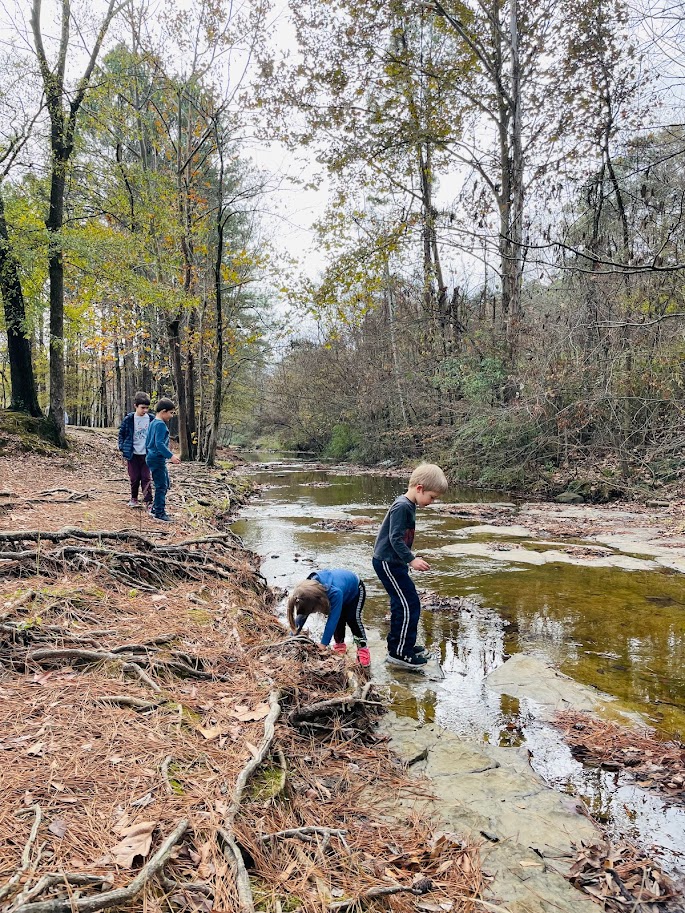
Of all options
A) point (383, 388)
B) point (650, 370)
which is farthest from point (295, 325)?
point (650, 370)

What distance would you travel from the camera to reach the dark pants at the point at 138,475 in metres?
8.47

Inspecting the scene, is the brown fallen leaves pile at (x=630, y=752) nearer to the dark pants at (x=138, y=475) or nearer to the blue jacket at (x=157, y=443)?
the blue jacket at (x=157, y=443)

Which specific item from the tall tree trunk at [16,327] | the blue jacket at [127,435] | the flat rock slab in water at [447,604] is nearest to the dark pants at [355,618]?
the flat rock slab in water at [447,604]

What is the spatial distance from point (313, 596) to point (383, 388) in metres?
21.2

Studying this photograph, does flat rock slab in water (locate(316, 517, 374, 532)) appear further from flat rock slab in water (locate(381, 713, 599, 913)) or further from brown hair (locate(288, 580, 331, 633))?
flat rock slab in water (locate(381, 713, 599, 913))

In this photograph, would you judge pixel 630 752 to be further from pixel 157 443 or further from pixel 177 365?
pixel 177 365

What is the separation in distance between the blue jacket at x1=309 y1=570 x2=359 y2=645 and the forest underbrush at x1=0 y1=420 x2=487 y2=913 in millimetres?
201

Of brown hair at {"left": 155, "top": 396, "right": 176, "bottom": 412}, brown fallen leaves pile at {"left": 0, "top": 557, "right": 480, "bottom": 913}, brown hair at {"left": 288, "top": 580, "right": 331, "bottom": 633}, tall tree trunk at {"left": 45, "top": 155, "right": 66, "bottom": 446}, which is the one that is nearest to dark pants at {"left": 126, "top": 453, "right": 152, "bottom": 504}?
brown hair at {"left": 155, "top": 396, "right": 176, "bottom": 412}

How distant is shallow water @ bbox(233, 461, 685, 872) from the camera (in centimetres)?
287

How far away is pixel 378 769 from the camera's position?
9.29 feet

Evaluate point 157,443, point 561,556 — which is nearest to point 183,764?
point 157,443

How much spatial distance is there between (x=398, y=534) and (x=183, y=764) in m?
2.48

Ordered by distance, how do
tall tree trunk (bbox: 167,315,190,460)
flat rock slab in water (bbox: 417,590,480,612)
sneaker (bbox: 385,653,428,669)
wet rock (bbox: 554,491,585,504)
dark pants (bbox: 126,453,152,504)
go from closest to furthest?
1. sneaker (bbox: 385,653,428,669)
2. flat rock slab in water (bbox: 417,590,480,612)
3. dark pants (bbox: 126,453,152,504)
4. wet rock (bbox: 554,491,585,504)
5. tall tree trunk (bbox: 167,315,190,460)

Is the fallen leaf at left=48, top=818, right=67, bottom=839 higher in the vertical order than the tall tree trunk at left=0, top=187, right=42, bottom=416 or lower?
lower
